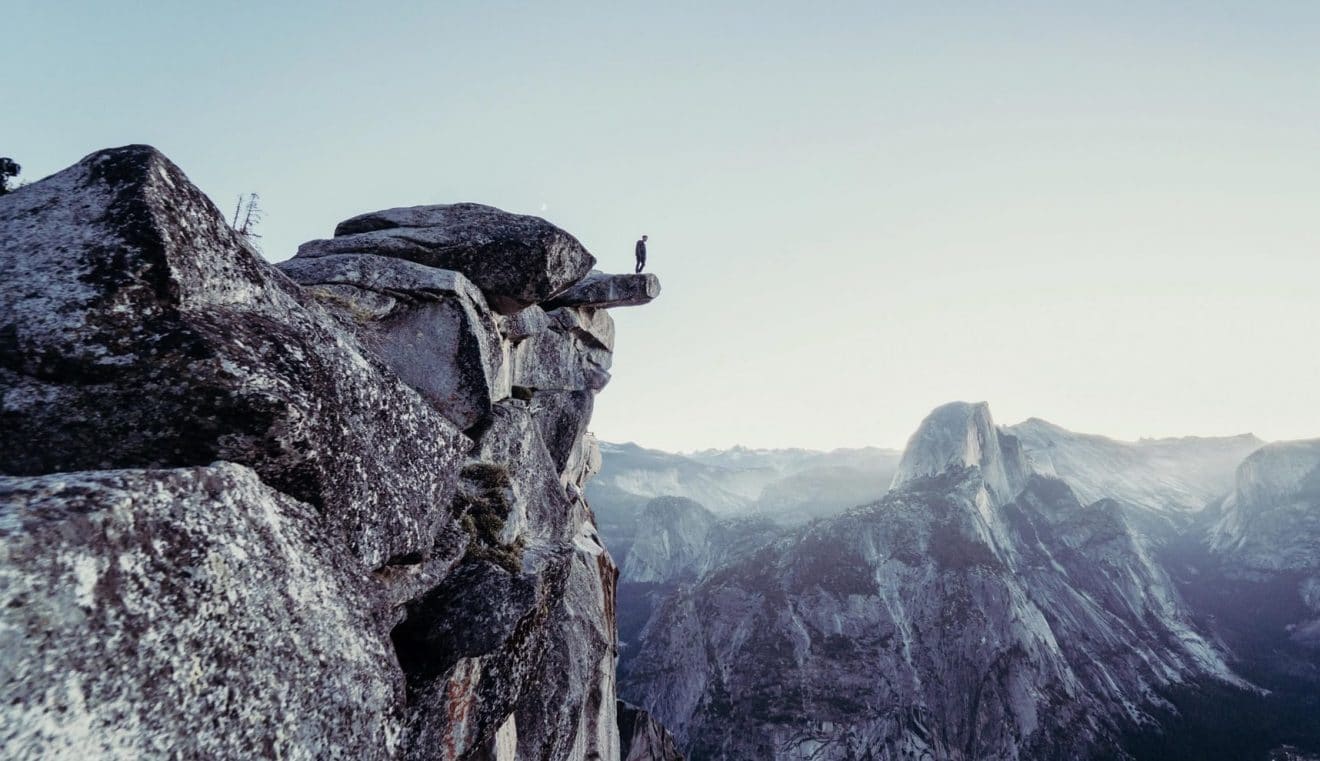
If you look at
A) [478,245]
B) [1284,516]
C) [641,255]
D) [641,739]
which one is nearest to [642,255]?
[641,255]

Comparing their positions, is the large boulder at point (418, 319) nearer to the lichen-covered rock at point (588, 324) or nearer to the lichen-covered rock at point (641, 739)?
the lichen-covered rock at point (588, 324)

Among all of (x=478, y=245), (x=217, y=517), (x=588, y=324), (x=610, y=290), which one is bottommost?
(x=217, y=517)

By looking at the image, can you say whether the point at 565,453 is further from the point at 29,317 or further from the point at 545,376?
the point at 29,317

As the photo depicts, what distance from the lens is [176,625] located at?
490 centimetres

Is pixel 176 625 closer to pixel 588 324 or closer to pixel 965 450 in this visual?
pixel 588 324

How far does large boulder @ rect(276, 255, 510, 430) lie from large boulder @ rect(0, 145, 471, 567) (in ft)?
17.9

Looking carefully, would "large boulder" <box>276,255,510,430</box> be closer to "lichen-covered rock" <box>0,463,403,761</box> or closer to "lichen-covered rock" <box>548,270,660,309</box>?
"lichen-covered rock" <box>0,463,403,761</box>

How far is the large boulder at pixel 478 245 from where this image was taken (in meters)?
16.9

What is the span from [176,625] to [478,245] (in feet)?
46.3

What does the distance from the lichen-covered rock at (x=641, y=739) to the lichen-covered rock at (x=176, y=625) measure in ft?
97.1

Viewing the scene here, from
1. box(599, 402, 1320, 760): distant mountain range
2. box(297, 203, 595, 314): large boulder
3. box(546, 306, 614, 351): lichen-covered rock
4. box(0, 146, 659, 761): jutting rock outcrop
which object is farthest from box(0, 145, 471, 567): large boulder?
box(599, 402, 1320, 760): distant mountain range

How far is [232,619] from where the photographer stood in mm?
5441

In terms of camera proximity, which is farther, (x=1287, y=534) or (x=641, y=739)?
(x=1287, y=534)

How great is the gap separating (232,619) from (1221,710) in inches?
6374
